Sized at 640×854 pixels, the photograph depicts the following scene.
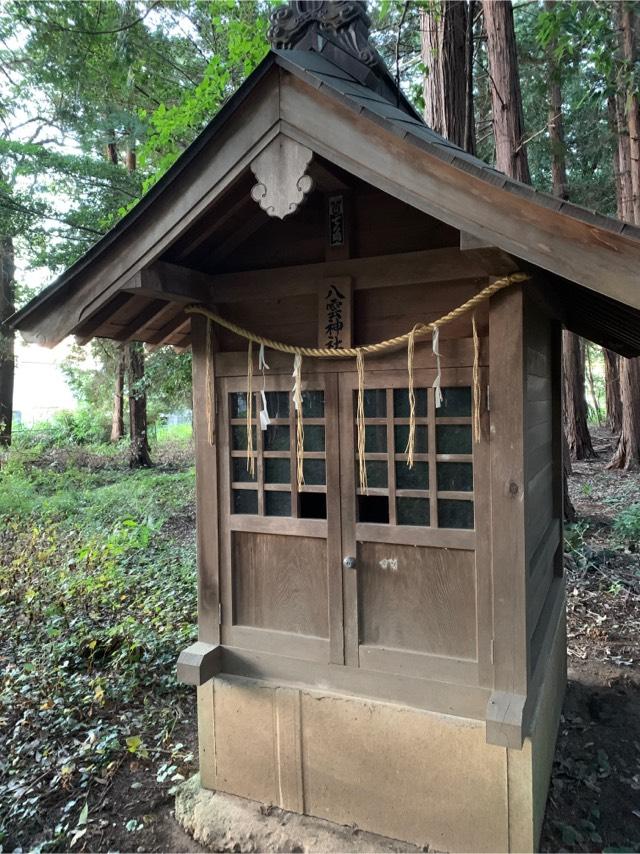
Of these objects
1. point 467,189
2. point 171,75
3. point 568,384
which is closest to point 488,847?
point 467,189

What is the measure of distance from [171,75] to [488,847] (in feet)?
38.0

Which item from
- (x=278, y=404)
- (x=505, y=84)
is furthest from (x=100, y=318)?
(x=505, y=84)

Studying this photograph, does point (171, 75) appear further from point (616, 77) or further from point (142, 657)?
point (142, 657)

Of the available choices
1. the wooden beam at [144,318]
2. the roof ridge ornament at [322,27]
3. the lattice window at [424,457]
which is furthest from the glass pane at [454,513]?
the roof ridge ornament at [322,27]

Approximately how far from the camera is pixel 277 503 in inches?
125

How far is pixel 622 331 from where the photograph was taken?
3982 mm

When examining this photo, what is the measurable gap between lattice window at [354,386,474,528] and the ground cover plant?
1790mm

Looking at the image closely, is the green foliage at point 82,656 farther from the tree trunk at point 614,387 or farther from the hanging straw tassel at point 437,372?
the tree trunk at point 614,387

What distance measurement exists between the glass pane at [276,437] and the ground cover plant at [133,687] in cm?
201

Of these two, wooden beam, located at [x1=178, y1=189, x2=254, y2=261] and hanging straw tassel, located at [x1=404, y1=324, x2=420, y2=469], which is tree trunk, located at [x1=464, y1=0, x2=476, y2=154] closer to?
wooden beam, located at [x1=178, y1=189, x2=254, y2=261]

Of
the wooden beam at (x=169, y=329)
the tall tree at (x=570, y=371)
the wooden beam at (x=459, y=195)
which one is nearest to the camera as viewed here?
the wooden beam at (x=459, y=195)

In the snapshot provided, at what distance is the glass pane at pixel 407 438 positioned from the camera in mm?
2836

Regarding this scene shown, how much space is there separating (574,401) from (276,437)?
12.7 meters

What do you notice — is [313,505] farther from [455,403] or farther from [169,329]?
[169,329]
